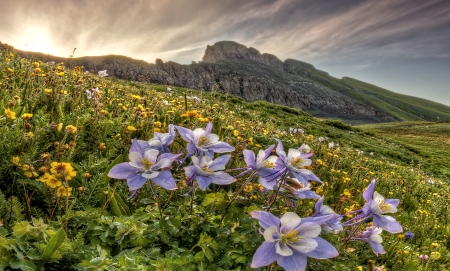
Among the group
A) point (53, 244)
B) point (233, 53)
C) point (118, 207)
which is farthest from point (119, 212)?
point (233, 53)

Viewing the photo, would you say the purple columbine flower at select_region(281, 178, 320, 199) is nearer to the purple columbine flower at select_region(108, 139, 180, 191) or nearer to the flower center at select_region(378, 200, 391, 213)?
the flower center at select_region(378, 200, 391, 213)

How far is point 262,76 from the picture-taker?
117125 millimetres

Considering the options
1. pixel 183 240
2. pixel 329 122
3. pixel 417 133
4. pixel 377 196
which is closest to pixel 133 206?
pixel 183 240

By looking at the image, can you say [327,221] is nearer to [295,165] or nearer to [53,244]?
[295,165]

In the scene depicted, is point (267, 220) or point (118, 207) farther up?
point (267, 220)

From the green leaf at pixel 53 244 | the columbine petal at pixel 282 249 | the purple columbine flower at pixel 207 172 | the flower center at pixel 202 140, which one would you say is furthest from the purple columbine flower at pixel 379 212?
the green leaf at pixel 53 244

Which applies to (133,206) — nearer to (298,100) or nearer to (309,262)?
(309,262)

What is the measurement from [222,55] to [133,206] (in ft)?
604

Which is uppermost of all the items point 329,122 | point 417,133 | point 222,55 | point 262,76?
point 222,55

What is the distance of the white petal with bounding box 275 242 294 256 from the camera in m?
0.96

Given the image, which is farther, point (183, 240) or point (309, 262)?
point (183, 240)

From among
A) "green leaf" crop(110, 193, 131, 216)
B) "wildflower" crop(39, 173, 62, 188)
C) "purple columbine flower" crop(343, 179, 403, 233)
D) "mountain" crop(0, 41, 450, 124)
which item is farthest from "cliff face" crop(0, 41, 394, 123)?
"purple columbine flower" crop(343, 179, 403, 233)

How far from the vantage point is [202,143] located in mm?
1387

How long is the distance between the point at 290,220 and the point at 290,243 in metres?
0.08
